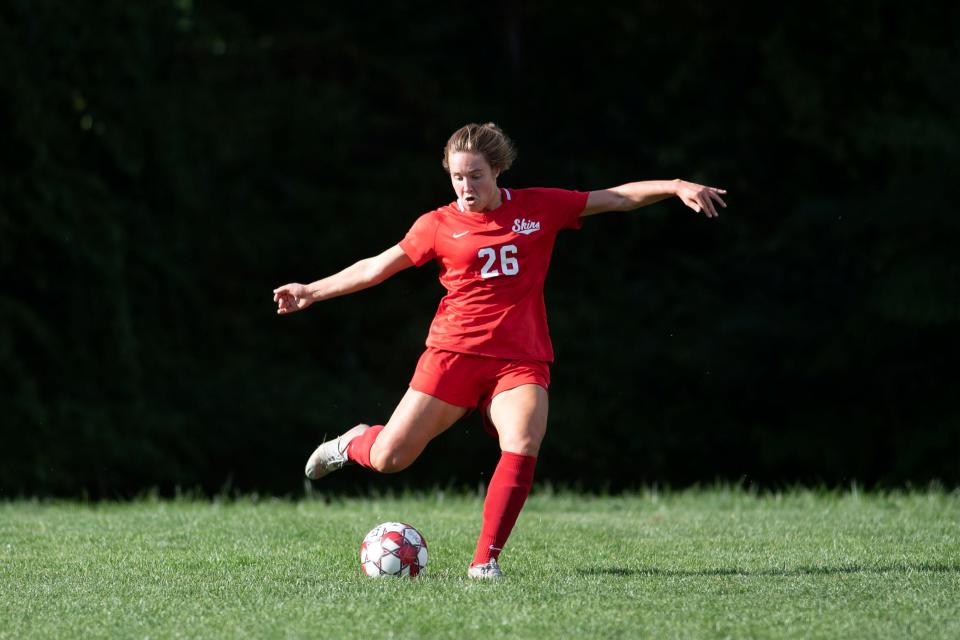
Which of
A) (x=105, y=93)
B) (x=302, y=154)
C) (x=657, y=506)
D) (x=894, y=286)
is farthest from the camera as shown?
(x=302, y=154)

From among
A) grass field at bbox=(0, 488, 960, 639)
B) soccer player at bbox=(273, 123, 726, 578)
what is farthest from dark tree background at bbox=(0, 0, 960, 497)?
soccer player at bbox=(273, 123, 726, 578)

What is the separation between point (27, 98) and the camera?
15.6 m

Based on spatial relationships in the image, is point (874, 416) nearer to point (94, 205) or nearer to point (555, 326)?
point (555, 326)

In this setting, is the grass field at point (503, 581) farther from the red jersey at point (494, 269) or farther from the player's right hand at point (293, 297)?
the player's right hand at point (293, 297)

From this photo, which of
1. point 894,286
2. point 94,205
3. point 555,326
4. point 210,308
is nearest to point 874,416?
point 894,286

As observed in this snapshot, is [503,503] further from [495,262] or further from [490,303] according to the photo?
[495,262]

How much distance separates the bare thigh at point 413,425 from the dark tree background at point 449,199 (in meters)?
10.5

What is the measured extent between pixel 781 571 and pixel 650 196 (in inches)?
73.0

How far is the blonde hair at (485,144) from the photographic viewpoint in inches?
245

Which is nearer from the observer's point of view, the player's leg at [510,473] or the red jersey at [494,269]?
the player's leg at [510,473]

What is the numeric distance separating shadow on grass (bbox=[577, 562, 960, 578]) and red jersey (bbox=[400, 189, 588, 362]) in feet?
3.35

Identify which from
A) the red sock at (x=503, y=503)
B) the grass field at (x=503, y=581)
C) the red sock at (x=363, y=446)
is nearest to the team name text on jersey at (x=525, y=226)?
the red sock at (x=503, y=503)

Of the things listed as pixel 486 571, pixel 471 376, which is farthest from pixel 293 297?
pixel 486 571

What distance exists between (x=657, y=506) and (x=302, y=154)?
1269 centimetres
